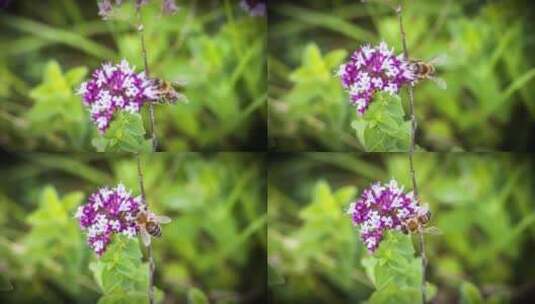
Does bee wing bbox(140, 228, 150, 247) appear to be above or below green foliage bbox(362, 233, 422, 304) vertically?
above

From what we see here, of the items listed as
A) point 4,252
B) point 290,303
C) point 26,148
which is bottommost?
point 290,303

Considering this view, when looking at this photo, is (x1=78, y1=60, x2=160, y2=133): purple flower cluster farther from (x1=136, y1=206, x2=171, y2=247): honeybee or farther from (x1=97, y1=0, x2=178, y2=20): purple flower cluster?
(x1=136, y1=206, x2=171, y2=247): honeybee

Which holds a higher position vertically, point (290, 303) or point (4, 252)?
point (4, 252)

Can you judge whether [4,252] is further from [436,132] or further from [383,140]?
[436,132]

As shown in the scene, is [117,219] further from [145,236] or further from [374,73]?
[374,73]

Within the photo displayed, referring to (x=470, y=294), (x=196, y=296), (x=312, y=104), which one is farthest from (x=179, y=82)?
(x=470, y=294)

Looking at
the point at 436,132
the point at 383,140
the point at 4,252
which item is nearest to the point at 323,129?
the point at 383,140

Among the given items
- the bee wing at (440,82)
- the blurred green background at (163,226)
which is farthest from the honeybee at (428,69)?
the blurred green background at (163,226)

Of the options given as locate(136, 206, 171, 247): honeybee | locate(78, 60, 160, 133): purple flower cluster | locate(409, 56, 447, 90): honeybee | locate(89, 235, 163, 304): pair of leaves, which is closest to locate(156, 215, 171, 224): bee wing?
locate(136, 206, 171, 247): honeybee
